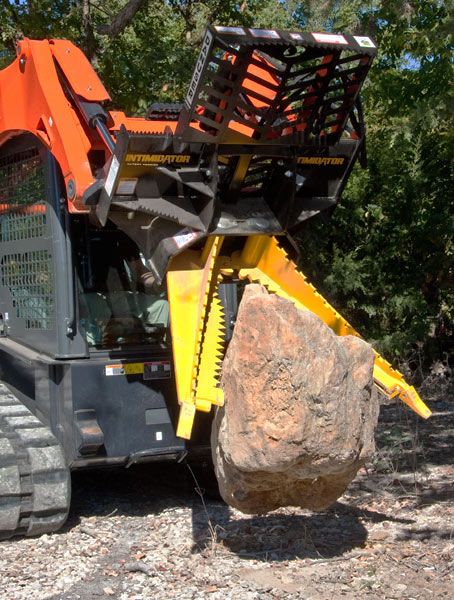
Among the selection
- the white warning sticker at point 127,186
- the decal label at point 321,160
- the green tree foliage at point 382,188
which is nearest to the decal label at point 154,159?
the white warning sticker at point 127,186

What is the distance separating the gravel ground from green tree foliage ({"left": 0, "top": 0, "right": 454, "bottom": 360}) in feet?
11.9

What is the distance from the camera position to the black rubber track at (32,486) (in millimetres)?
4680

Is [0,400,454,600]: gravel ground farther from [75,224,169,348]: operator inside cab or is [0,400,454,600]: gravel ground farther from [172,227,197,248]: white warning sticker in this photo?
[172,227,197,248]: white warning sticker

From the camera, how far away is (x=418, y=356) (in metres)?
9.62

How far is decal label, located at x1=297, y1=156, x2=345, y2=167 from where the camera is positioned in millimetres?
4707

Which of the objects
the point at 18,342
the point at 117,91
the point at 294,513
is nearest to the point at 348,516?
the point at 294,513

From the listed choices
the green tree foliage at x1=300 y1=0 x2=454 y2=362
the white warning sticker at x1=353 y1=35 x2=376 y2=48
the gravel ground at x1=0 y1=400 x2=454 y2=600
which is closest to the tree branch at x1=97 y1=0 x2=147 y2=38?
the green tree foliage at x1=300 y1=0 x2=454 y2=362

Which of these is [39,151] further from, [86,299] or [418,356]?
[418,356]

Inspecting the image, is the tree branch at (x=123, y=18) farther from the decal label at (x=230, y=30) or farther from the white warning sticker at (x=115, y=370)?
the decal label at (x=230, y=30)

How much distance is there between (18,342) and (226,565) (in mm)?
2336

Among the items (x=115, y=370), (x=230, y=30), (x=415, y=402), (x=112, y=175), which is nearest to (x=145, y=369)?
(x=115, y=370)

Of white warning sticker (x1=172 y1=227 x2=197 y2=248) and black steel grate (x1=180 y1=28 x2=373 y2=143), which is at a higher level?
black steel grate (x1=180 y1=28 x2=373 y2=143)

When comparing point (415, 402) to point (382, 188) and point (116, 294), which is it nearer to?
point (116, 294)

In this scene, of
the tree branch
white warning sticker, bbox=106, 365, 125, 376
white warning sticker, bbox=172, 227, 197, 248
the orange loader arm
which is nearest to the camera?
white warning sticker, bbox=172, 227, 197, 248
